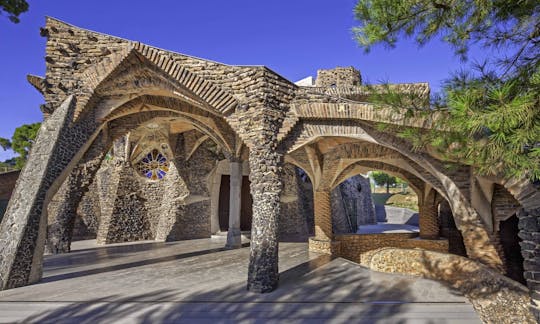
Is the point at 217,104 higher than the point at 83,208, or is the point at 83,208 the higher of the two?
the point at 217,104

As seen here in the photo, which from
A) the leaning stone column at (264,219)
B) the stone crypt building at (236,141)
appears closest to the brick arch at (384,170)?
the stone crypt building at (236,141)

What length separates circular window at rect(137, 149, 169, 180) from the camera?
1320 centimetres

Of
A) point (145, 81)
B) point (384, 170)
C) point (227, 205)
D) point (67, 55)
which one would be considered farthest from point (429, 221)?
point (67, 55)

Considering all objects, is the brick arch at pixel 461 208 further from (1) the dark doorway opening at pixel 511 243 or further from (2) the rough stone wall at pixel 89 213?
(2) the rough stone wall at pixel 89 213

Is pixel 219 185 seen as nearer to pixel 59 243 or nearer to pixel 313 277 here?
pixel 59 243

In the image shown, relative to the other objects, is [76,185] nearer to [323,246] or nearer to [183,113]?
[183,113]

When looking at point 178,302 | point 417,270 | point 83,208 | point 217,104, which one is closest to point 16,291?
point 178,302

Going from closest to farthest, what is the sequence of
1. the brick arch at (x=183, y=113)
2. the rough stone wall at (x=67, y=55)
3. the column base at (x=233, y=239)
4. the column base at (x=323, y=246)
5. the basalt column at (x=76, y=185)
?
the rough stone wall at (x=67, y=55) < the brick arch at (x=183, y=113) < the basalt column at (x=76, y=185) < the column base at (x=323, y=246) < the column base at (x=233, y=239)

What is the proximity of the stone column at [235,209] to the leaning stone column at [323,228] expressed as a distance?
99.8 inches

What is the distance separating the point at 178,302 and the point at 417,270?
4.78 meters

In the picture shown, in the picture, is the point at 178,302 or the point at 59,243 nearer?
the point at 178,302

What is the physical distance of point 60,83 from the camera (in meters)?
6.19

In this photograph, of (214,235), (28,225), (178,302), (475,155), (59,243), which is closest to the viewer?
(475,155)

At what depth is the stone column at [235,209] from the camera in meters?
9.82
